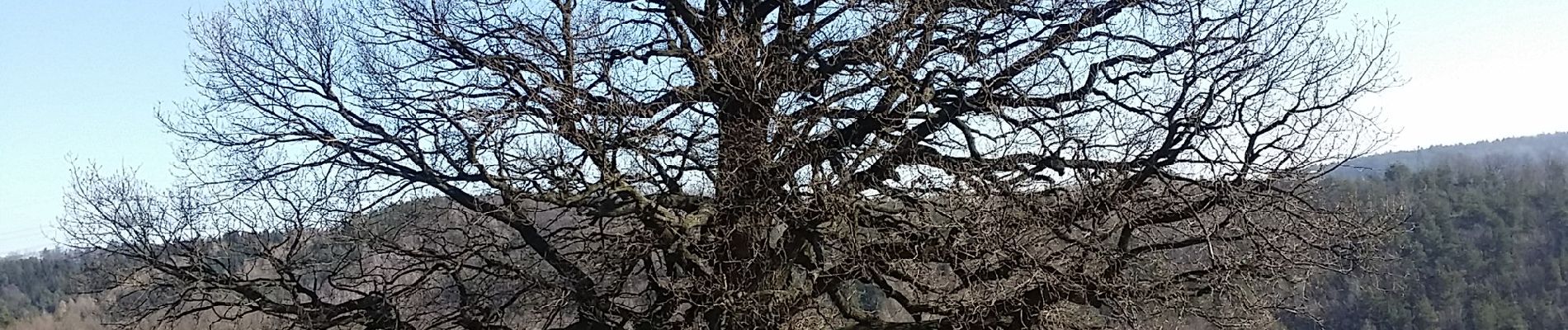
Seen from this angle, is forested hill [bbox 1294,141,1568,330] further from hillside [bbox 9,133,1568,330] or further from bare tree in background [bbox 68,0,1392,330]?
bare tree in background [bbox 68,0,1392,330]

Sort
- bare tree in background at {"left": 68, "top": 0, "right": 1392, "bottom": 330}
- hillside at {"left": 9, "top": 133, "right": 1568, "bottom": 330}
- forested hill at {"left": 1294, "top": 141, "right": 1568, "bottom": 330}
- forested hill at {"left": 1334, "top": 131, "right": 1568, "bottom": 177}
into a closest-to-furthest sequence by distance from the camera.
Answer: bare tree in background at {"left": 68, "top": 0, "right": 1392, "bottom": 330} → hillside at {"left": 9, "top": 133, "right": 1568, "bottom": 330} → forested hill at {"left": 1294, "top": 141, "right": 1568, "bottom": 330} → forested hill at {"left": 1334, "top": 131, "right": 1568, "bottom": 177}

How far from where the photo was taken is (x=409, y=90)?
8.35m

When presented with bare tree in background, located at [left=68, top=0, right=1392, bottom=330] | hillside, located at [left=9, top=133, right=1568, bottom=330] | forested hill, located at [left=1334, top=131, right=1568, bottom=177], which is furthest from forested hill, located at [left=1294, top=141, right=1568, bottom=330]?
bare tree in background, located at [left=68, top=0, right=1392, bottom=330]

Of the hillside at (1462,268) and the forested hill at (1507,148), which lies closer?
the hillside at (1462,268)

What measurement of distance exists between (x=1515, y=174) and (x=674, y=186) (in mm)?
50321

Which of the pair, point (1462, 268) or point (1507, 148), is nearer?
point (1462, 268)

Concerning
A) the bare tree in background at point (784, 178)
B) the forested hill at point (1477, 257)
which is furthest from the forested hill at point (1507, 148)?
the bare tree in background at point (784, 178)

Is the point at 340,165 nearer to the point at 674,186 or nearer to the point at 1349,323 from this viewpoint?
the point at 674,186

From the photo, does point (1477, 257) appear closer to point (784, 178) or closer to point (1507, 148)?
point (784, 178)

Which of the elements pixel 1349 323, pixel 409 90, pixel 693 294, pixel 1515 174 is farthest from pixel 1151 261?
pixel 1515 174

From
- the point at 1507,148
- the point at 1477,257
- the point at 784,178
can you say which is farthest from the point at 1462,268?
the point at 1507,148

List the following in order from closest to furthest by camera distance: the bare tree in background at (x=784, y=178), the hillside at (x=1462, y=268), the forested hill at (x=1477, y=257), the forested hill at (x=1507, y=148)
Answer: the bare tree in background at (x=784, y=178)
the hillside at (x=1462, y=268)
the forested hill at (x=1477, y=257)
the forested hill at (x=1507, y=148)

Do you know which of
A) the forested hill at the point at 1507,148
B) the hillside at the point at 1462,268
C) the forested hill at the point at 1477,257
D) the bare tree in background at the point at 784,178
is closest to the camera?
the bare tree in background at the point at 784,178

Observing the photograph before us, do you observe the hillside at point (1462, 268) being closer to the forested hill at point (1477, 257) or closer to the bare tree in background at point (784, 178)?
the forested hill at point (1477, 257)
